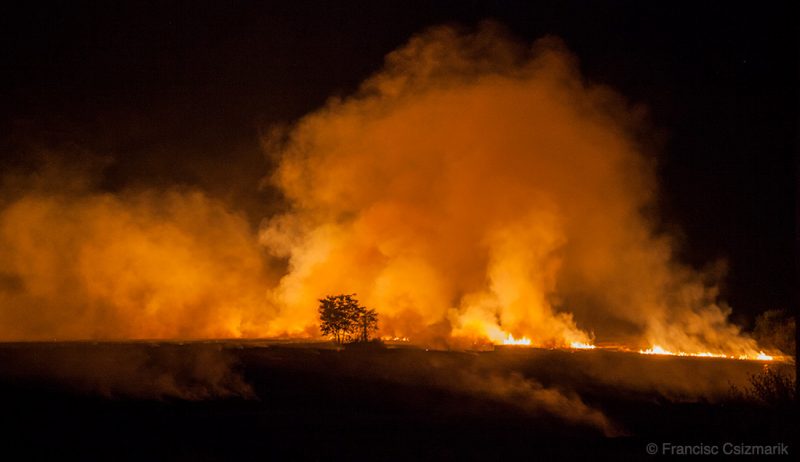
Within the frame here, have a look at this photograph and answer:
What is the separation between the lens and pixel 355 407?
21.0 meters

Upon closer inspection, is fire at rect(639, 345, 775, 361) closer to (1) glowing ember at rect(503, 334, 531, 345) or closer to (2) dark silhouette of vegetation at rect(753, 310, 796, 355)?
(2) dark silhouette of vegetation at rect(753, 310, 796, 355)

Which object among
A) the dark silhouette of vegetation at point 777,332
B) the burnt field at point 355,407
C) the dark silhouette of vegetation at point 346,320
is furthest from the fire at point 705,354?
the dark silhouette of vegetation at point 346,320

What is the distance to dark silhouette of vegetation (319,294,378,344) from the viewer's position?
4938 centimetres

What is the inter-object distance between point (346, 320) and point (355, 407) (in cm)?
2898

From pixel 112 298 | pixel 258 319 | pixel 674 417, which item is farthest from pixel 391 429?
pixel 112 298

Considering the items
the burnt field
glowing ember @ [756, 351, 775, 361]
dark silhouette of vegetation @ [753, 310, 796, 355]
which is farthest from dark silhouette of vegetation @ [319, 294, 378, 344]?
dark silhouette of vegetation @ [753, 310, 796, 355]

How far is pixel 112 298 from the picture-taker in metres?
58.4

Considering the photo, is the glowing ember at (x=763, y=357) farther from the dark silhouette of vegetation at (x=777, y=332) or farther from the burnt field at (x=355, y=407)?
the burnt field at (x=355, y=407)

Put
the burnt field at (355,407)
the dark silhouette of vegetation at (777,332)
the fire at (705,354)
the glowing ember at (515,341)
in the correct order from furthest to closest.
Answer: the glowing ember at (515,341) → the fire at (705,354) → the dark silhouette of vegetation at (777,332) → the burnt field at (355,407)

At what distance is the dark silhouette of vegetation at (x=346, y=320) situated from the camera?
49.4m

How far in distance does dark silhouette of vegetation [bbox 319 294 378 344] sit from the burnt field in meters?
11.9

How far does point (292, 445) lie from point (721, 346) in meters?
38.9

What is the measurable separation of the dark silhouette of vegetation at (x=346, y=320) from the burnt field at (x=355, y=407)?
11.9 meters

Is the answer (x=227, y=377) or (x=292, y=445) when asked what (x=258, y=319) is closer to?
(x=227, y=377)
